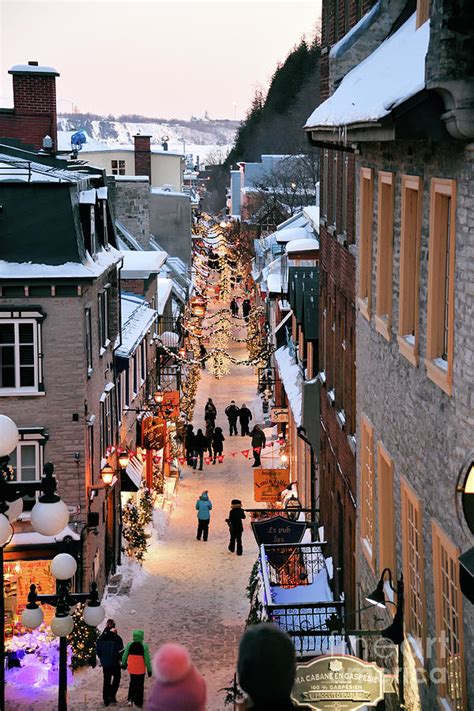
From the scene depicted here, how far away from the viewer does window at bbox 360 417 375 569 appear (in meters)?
13.5

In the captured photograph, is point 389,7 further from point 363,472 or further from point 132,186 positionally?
point 132,186

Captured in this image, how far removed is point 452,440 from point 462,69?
265 cm

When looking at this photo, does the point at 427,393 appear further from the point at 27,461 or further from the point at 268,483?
the point at 268,483

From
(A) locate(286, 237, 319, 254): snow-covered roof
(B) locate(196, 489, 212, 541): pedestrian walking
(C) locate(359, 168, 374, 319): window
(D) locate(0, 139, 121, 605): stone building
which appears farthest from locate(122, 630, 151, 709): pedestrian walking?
(A) locate(286, 237, 319, 254): snow-covered roof

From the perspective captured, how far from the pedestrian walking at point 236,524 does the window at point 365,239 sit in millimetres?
12435

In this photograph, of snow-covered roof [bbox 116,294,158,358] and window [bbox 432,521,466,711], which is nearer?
window [bbox 432,521,466,711]

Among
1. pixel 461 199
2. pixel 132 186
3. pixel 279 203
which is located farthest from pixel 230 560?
pixel 279 203

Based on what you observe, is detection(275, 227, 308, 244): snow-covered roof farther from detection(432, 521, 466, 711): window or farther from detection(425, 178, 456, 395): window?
detection(432, 521, 466, 711): window

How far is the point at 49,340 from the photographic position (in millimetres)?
22062

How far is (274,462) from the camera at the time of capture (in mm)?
35969

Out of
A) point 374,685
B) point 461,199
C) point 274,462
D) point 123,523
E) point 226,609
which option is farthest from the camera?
point 274,462

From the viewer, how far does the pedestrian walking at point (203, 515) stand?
27.7 m

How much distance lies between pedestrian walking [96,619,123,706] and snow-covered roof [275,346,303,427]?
22.5 ft

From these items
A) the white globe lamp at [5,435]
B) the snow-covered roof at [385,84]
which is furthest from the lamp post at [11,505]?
the snow-covered roof at [385,84]
